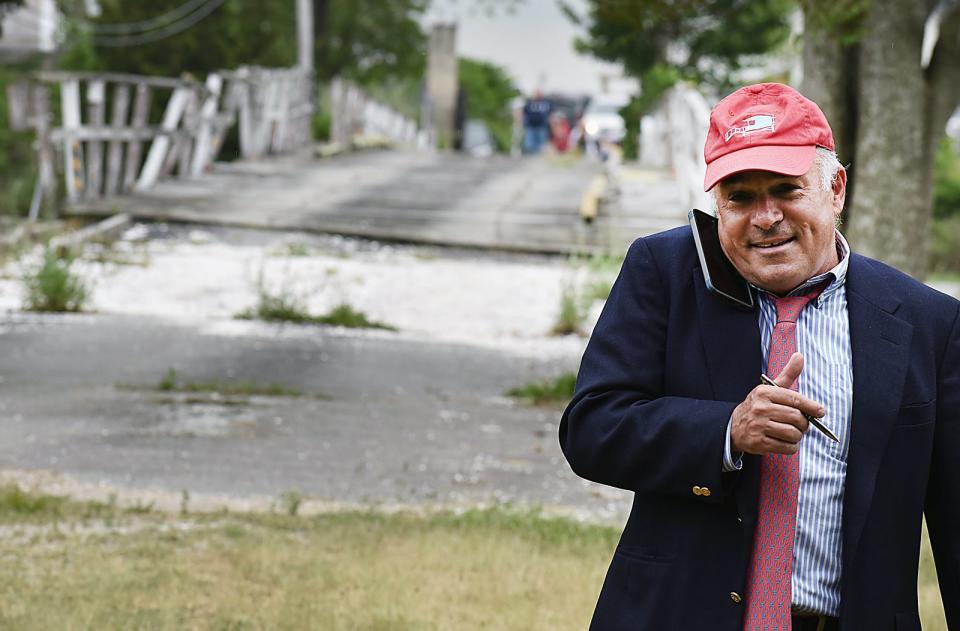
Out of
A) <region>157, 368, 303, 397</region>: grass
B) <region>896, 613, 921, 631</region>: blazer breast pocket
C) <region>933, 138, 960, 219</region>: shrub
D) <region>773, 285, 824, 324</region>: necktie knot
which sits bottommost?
<region>933, 138, 960, 219</region>: shrub

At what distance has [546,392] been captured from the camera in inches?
388

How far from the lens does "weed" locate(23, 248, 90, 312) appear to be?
1195 cm

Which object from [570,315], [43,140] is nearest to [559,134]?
[43,140]

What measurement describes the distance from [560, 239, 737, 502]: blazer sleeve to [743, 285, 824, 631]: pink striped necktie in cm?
8

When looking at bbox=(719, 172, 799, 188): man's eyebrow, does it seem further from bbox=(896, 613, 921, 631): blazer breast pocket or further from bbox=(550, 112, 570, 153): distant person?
bbox=(550, 112, 570, 153): distant person

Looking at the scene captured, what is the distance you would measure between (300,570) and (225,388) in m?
3.99

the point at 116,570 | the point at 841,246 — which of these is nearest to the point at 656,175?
the point at 116,570

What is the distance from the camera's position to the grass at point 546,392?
979cm

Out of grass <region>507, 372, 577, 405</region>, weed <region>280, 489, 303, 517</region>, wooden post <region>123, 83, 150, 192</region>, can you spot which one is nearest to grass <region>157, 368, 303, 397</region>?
grass <region>507, 372, 577, 405</region>

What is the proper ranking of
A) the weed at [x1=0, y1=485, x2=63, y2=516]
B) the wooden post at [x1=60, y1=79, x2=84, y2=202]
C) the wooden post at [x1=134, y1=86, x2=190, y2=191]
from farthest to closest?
the wooden post at [x1=134, y1=86, x2=190, y2=191]
the wooden post at [x1=60, y1=79, x2=84, y2=202]
the weed at [x1=0, y1=485, x2=63, y2=516]

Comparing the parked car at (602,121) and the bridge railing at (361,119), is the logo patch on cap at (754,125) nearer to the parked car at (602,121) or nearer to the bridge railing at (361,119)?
the bridge railing at (361,119)

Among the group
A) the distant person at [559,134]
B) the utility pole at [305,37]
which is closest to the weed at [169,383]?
the utility pole at [305,37]

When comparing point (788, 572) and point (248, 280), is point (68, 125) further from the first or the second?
point (788, 572)

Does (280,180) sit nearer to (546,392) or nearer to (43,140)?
(43,140)
